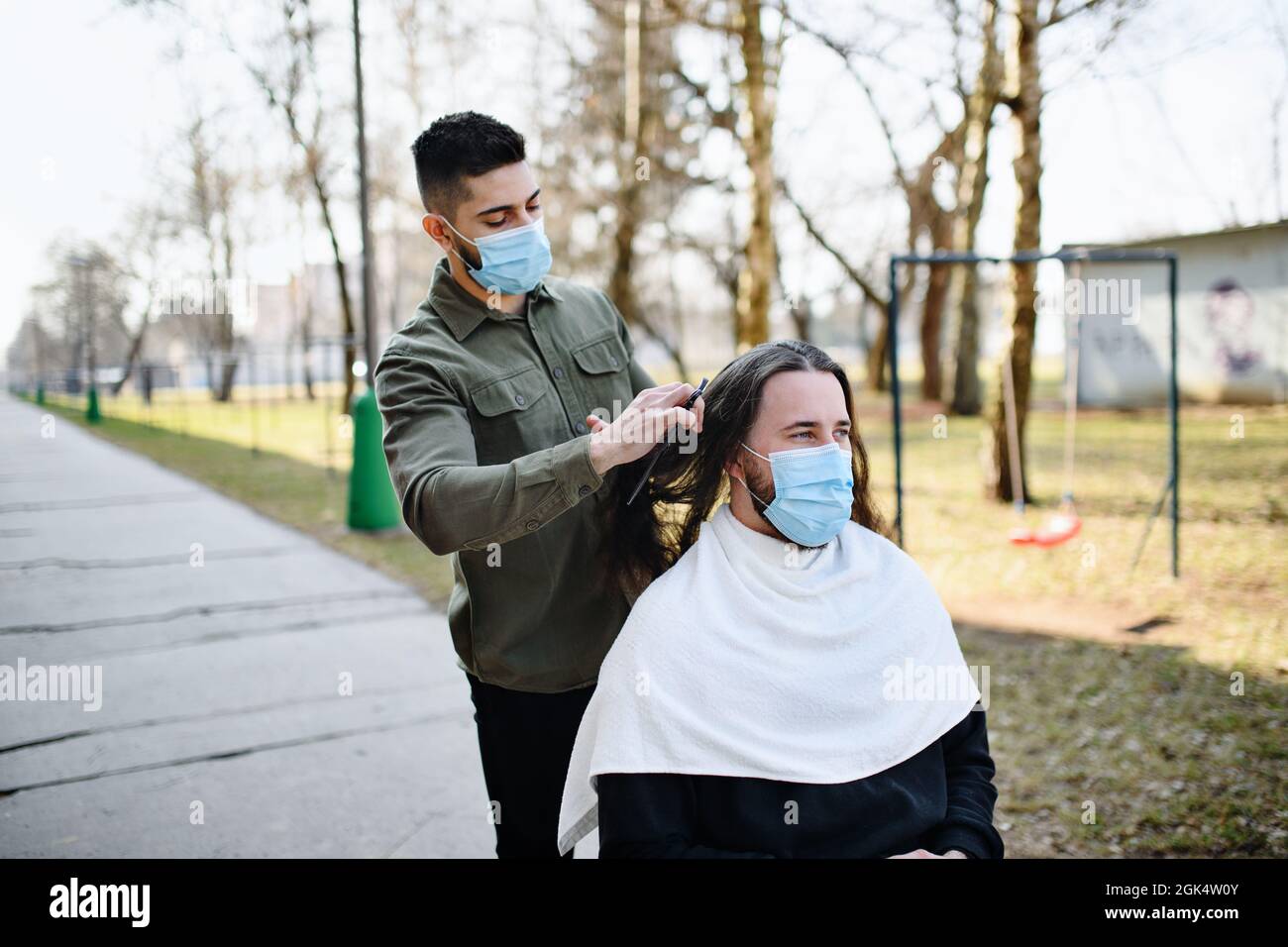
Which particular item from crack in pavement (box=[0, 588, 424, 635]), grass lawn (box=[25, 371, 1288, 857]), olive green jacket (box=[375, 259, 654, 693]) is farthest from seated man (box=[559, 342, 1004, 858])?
crack in pavement (box=[0, 588, 424, 635])

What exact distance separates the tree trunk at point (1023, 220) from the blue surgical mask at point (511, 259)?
814 centimetres

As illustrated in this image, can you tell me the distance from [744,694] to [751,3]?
9.17 m

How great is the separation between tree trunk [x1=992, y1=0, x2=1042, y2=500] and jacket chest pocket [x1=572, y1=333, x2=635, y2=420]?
8006mm

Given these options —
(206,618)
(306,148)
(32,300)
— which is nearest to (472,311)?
(206,618)

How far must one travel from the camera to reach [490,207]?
6.98 ft

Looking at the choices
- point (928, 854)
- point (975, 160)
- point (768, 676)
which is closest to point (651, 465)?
point (768, 676)

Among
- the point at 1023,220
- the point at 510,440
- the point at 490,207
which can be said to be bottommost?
the point at 510,440

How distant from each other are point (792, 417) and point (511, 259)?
709 mm

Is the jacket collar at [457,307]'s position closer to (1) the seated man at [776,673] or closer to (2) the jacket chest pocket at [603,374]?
(2) the jacket chest pocket at [603,374]

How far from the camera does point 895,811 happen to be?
1.92m

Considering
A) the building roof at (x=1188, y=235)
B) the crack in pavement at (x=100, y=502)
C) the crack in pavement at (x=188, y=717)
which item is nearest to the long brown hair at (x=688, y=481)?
the crack in pavement at (x=188, y=717)

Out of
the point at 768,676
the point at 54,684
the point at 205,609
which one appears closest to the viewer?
the point at 768,676
